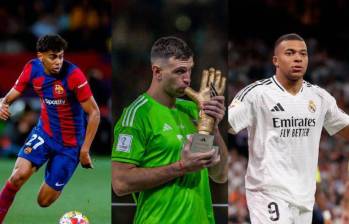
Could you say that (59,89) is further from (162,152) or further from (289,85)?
(162,152)

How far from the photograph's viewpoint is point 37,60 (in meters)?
5.89

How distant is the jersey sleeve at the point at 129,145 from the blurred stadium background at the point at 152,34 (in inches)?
50.3

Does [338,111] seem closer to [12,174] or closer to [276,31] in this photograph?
[12,174]

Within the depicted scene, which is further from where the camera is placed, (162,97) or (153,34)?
(153,34)

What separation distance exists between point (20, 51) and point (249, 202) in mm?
2451

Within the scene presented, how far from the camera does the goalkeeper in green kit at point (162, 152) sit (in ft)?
12.5

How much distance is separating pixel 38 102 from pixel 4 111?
244 mm

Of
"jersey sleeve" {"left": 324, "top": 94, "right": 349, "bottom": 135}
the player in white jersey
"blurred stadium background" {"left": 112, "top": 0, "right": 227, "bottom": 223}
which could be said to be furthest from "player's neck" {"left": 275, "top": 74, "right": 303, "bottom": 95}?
"blurred stadium background" {"left": 112, "top": 0, "right": 227, "bottom": 223}

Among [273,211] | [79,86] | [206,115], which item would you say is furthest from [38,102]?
[206,115]

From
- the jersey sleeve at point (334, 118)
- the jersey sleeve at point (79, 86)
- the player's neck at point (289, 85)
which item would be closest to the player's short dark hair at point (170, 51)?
the player's neck at point (289, 85)

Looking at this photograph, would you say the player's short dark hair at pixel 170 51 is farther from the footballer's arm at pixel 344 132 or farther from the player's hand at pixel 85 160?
the player's hand at pixel 85 160

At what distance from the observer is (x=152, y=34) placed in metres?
5.12

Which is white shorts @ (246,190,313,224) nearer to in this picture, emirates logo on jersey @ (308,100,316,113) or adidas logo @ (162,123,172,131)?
emirates logo on jersey @ (308,100,316,113)

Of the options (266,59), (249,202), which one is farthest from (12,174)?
(266,59)
